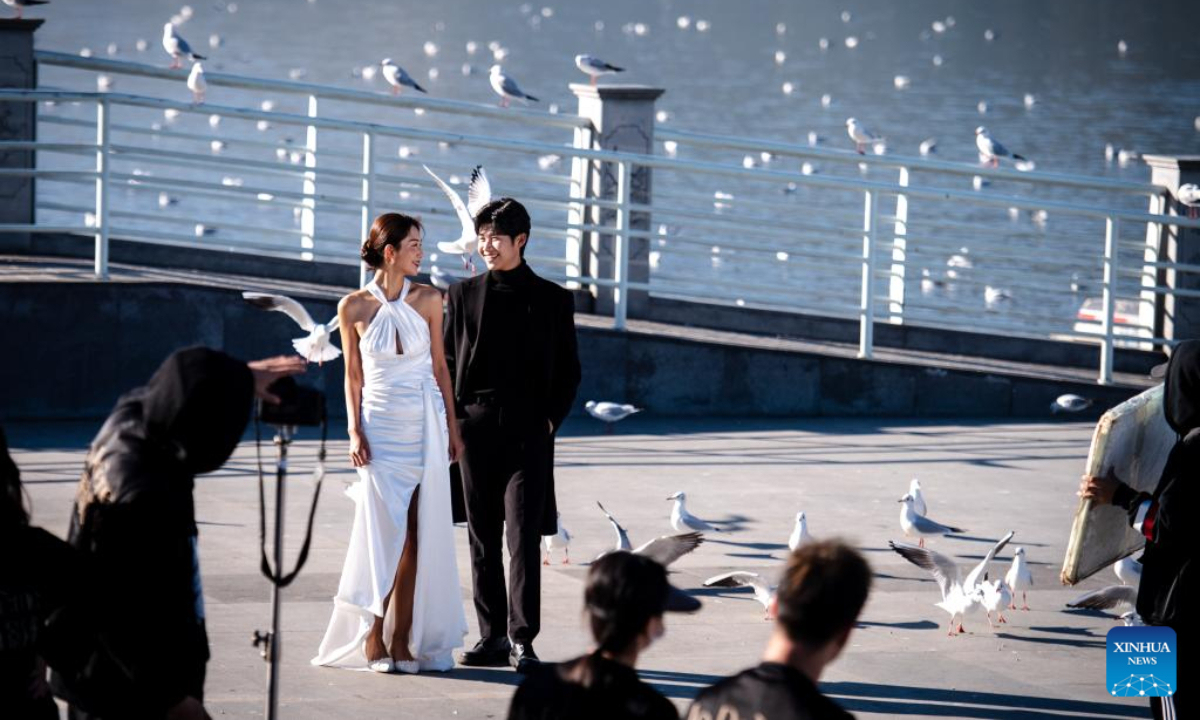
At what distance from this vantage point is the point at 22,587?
14.6 ft

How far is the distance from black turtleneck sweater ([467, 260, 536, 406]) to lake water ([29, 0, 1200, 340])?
6308mm

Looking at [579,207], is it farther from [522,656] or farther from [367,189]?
[522,656]

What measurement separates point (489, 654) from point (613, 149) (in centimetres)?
810

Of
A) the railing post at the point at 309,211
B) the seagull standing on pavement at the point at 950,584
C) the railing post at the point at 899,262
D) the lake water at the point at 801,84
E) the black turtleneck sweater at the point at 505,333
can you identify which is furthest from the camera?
the lake water at the point at 801,84

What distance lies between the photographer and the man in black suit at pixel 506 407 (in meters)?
7.66

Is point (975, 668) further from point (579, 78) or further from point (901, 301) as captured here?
point (579, 78)

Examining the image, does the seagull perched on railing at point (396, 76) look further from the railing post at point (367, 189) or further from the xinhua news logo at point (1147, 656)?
the xinhua news logo at point (1147, 656)

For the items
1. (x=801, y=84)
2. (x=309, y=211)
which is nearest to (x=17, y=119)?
(x=309, y=211)

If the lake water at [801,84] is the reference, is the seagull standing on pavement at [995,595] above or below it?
below

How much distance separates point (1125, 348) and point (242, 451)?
760 centimetres

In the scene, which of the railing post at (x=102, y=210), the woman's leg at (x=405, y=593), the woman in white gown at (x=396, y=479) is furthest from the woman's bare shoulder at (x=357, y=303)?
the railing post at (x=102, y=210)

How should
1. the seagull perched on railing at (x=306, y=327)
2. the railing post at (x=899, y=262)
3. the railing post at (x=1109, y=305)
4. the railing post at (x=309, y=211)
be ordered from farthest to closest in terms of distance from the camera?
the railing post at (x=899, y=262) < the railing post at (x=309, y=211) < the railing post at (x=1109, y=305) < the seagull perched on railing at (x=306, y=327)

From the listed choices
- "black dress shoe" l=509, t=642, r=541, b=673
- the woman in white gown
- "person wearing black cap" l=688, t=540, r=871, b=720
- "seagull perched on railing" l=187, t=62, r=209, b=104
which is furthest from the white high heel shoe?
"seagull perched on railing" l=187, t=62, r=209, b=104

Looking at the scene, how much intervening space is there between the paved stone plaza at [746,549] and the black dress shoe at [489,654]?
3.2 inches
